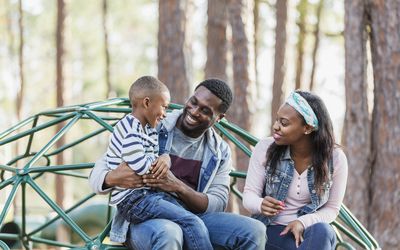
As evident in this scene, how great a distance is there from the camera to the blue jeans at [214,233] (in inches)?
162

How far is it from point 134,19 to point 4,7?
6.69m

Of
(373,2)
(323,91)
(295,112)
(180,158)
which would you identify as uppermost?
(373,2)

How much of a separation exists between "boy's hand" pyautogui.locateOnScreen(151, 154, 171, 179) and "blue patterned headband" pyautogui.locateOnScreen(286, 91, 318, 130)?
78 cm

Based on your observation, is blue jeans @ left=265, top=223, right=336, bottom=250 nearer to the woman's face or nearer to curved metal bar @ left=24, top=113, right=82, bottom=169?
the woman's face

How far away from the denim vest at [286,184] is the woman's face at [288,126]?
167 mm

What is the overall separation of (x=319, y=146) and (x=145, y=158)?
101cm

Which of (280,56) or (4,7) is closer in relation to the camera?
(280,56)

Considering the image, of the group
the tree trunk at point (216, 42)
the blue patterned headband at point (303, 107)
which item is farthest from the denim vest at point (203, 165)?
the tree trunk at point (216, 42)

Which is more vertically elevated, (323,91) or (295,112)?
(295,112)

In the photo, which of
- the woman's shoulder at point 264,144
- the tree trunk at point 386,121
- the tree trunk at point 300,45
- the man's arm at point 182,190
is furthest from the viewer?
the tree trunk at point 300,45

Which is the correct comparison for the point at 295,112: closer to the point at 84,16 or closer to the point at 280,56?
the point at 280,56

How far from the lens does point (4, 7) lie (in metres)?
25.3

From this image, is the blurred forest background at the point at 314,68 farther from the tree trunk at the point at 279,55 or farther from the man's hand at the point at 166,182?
the man's hand at the point at 166,182

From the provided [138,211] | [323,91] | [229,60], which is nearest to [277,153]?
[138,211]
